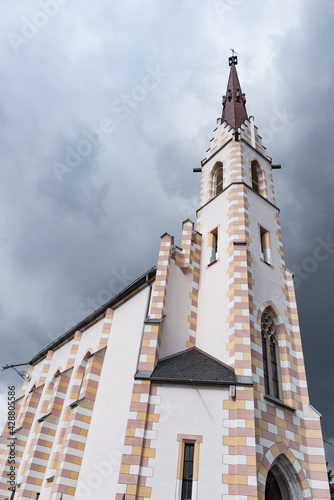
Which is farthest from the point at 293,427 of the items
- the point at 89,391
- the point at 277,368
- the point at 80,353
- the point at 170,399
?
the point at 80,353

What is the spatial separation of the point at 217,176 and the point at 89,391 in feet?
40.4

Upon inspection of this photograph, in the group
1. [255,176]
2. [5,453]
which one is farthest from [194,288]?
[5,453]

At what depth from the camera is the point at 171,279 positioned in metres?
16.5

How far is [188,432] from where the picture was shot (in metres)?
12.0

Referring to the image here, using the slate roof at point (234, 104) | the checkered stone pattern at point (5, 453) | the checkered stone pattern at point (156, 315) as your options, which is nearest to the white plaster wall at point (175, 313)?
the checkered stone pattern at point (156, 315)

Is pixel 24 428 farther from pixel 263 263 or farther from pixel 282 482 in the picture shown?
pixel 263 263

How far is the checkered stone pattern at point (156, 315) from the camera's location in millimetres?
13541

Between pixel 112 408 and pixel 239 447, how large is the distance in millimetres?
5411

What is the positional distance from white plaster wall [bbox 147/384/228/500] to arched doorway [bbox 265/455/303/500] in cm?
228

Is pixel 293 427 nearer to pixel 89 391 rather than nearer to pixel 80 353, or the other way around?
pixel 89 391

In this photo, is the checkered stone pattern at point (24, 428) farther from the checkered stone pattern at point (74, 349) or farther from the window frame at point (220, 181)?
the window frame at point (220, 181)

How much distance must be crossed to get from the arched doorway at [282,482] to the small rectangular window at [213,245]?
26.1 feet

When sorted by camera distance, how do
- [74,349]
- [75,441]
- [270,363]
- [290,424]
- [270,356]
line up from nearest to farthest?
[290,424] → [270,363] → [270,356] → [75,441] → [74,349]

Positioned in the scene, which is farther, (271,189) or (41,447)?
(271,189)
